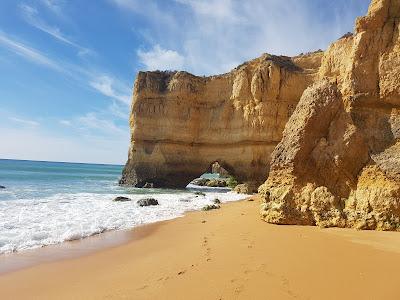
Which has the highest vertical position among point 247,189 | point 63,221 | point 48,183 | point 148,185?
point 247,189

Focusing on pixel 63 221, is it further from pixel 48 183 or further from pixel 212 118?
pixel 48 183

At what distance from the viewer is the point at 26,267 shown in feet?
20.7

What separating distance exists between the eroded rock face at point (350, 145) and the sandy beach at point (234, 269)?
69cm

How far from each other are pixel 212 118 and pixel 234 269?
2704 cm

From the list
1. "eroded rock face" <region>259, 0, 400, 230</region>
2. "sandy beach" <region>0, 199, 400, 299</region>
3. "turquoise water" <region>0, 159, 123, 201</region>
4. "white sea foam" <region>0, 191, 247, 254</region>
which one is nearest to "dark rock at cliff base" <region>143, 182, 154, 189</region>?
"turquoise water" <region>0, 159, 123, 201</region>

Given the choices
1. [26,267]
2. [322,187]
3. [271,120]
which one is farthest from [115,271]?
[271,120]

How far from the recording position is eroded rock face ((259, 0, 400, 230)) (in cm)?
815

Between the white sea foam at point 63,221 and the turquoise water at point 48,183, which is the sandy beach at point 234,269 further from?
the turquoise water at point 48,183

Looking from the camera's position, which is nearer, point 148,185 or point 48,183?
point 148,185

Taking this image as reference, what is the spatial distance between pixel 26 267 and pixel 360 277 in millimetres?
5356

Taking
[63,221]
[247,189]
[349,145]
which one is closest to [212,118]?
[247,189]

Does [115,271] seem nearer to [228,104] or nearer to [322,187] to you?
[322,187]

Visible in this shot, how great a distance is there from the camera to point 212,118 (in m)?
32.2

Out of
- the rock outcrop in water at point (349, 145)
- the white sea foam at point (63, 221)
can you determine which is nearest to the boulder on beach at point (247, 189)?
the white sea foam at point (63, 221)
